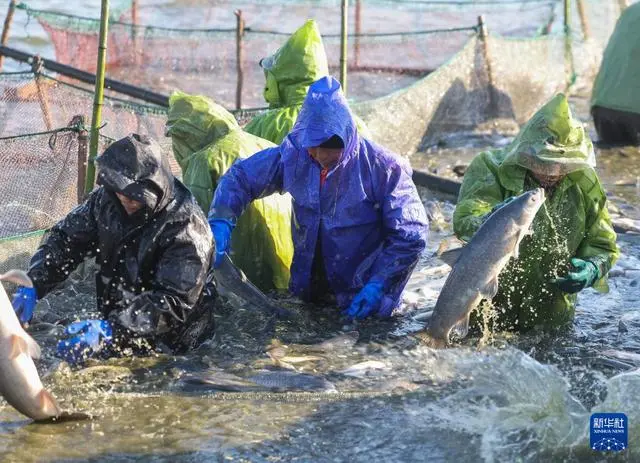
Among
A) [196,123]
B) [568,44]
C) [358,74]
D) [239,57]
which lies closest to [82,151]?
[196,123]

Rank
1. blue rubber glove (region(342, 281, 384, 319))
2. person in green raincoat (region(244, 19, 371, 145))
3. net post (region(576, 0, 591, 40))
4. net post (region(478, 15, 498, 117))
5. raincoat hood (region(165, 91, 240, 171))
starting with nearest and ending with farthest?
blue rubber glove (region(342, 281, 384, 319))
raincoat hood (region(165, 91, 240, 171))
person in green raincoat (region(244, 19, 371, 145))
net post (region(478, 15, 498, 117))
net post (region(576, 0, 591, 40))

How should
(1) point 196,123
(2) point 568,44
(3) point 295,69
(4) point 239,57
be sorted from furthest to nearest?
(2) point 568,44 → (4) point 239,57 → (3) point 295,69 → (1) point 196,123

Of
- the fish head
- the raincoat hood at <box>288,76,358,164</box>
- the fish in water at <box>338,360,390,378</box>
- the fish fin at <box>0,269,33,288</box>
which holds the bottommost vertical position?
the fish in water at <box>338,360,390,378</box>

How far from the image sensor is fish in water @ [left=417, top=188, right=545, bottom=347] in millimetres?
6293

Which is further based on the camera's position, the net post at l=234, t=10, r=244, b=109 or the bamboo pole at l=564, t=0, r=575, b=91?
the bamboo pole at l=564, t=0, r=575, b=91

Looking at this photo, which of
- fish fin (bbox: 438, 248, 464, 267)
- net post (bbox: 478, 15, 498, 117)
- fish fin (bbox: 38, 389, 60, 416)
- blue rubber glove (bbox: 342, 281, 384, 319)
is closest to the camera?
fish fin (bbox: 38, 389, 60, 416)

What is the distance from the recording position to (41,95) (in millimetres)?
9375

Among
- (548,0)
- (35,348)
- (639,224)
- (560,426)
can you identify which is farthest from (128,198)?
(548,0)

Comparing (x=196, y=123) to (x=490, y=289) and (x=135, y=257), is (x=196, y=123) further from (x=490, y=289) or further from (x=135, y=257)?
(x=490, y=289)

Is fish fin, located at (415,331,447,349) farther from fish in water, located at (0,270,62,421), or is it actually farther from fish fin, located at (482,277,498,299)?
fish in water, located at (0,270,62,421)

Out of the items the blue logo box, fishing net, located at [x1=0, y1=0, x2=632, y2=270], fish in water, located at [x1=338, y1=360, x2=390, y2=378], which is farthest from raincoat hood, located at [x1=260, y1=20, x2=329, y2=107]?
the blue logo box

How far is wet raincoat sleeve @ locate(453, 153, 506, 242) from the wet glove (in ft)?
1.80

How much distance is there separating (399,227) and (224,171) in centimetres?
121

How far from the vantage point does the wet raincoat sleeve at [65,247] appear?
652 centimetres
